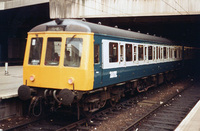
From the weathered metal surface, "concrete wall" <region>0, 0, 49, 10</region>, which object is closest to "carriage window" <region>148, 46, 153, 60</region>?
the weathered metal surface

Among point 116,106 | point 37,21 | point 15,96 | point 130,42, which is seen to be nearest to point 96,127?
point 116,106

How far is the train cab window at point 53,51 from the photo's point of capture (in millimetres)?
7664

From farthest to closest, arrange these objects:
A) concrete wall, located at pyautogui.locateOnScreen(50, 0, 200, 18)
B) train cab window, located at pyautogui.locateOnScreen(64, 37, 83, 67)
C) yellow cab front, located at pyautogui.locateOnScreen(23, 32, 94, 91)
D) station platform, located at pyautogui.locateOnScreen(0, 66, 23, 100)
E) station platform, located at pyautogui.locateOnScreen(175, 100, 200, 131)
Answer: concrete wall, located at pyautogui.locateOnScreen(50, 0, 200, 18) < station platform, located at pyautogui.locateOnScreen(0, 66, 23, 100) < train cab window, located at pyautogui.locateOnScreen(64, 37, 83, 67) < yellow cab front, located at pyautogui.locateOnScreen(23, 32, 94, 91) < station platform, located at pyautogui.locateOnScreen(175, 100, 200, 131)

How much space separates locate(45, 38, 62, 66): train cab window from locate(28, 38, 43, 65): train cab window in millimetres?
342

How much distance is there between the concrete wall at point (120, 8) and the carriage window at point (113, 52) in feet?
25.3

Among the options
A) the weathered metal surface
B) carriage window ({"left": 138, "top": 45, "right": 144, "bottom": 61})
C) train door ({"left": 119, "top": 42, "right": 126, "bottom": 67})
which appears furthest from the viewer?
carriage window ({"left": 138, "top": 45, "right": 144, "bottom": 61})

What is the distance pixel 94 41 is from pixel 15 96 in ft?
12.4

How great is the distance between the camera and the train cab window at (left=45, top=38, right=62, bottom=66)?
25.1ft

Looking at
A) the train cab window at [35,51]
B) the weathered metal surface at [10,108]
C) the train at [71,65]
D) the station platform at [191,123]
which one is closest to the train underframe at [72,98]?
the train at [71,65]

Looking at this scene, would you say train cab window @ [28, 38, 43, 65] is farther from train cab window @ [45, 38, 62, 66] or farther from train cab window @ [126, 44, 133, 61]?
train cab window @ [126, 44, 133, 61]

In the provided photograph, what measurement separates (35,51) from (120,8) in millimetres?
10147

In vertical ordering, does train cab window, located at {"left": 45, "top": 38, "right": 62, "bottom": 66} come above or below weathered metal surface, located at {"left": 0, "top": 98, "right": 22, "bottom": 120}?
above

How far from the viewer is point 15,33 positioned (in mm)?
32062

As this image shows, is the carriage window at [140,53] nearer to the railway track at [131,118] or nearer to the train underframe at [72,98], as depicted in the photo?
the railway track at [131,118]
